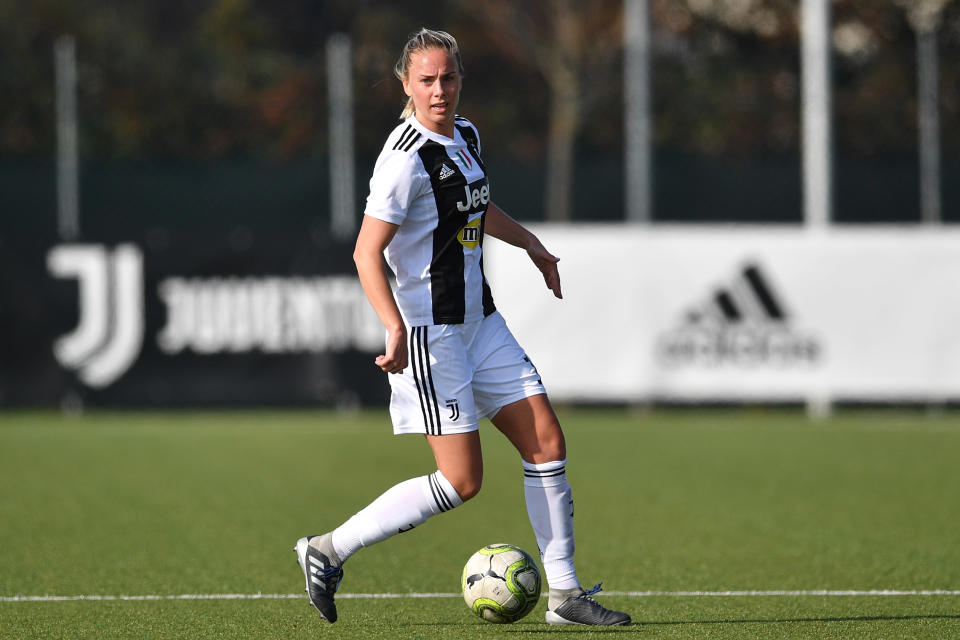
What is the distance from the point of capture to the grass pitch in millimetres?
6211

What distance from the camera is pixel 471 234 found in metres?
5.88

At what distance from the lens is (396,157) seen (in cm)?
568

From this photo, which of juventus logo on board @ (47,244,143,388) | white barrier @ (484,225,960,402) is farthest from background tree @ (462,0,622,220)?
juventus logo on board @ (47,244,143,388)

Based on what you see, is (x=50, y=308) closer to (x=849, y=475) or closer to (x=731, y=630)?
(x=849, y=475)

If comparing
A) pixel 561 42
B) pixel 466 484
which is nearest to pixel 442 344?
pixel 466 484

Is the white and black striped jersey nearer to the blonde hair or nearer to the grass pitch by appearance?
the blonde hair

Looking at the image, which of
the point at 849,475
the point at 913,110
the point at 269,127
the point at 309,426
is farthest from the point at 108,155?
the point at 849,475

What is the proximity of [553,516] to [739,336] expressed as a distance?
379 inches

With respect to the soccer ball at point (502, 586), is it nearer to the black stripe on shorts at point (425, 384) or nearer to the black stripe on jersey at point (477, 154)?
the black stripe on shorts at point (425, 384)

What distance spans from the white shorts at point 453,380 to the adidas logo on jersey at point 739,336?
955 centimetres

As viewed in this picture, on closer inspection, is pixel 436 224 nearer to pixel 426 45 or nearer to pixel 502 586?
pixel 426 45

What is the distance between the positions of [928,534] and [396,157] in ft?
13.8

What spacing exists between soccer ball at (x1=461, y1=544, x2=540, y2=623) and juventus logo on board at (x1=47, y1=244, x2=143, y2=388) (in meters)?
10.1

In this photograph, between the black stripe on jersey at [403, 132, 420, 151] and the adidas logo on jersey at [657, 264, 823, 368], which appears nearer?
the black stripe on jersey at [403, 132, 420, 151]
